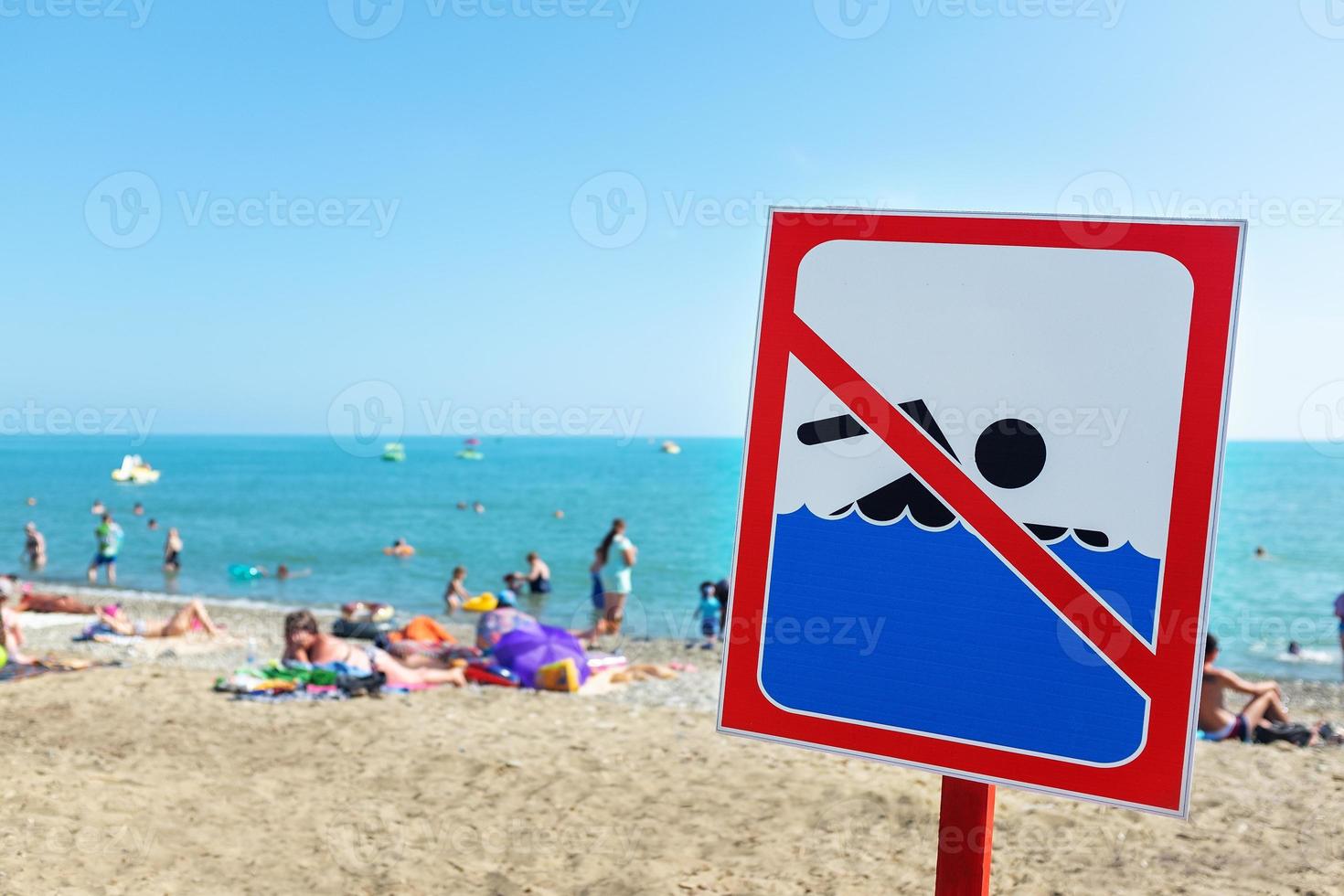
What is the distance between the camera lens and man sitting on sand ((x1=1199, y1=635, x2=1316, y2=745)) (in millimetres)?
8266

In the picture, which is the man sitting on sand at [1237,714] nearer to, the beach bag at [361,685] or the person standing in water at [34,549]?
the beach bag at [361,685]

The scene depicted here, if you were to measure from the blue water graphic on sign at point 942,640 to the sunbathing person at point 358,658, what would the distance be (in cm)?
827

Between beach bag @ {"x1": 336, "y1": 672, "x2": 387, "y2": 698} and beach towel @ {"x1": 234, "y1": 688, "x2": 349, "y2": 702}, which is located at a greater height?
beach bag @ {"x1": 336, "y1": 672, "x2": 387, "y2": 698}

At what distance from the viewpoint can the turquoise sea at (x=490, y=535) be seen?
24.9m

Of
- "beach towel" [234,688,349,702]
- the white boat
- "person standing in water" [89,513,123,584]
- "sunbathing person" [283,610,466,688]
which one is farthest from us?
the white boat

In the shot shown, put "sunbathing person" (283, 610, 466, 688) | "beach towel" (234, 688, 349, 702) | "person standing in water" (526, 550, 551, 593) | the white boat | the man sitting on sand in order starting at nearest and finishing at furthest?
1. the man sitting on sand
2. "beach towel" (234, 688, 349, 702)
3. "sunbathing person" (283, 610, 466, 688)
4. "person standing in water" (526, 550, 551, 593)
5. the white boat

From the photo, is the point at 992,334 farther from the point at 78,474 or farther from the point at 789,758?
the point at 78,474

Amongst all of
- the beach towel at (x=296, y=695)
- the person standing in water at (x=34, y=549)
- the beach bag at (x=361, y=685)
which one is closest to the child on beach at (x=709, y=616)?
the beach bag at (x=361, y=685)

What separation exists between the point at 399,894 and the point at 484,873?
1.46 ft

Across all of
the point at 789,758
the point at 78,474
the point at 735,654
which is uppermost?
the point at 735,654

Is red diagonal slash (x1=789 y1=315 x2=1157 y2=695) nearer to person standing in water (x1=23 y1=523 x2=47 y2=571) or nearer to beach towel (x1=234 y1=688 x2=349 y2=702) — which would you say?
beach towel (x1=234 y1=688 x2=349 y2=702)

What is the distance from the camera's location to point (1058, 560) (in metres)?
1.55

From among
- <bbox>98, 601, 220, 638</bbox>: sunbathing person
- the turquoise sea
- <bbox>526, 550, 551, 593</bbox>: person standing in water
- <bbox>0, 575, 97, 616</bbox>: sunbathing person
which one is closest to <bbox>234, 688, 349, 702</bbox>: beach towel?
the turquoise sea

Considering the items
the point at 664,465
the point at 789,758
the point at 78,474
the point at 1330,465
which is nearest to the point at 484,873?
the point at 789,758
